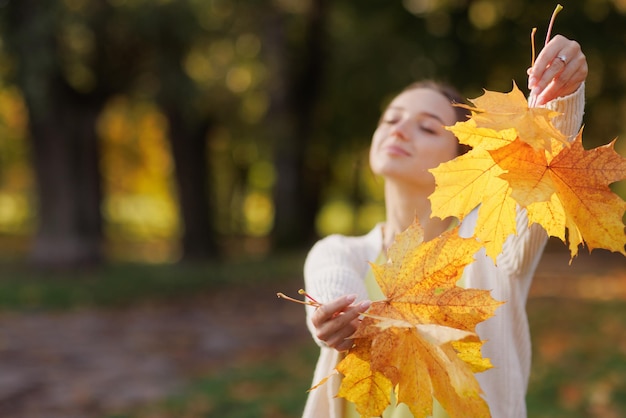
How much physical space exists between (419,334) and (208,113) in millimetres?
11874

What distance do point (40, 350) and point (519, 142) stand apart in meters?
6.62

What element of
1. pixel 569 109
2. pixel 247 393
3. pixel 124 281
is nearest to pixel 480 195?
pixel 569 109

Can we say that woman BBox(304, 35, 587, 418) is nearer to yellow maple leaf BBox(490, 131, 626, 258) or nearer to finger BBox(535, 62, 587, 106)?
finger BBox(535, 62, 587, 106)

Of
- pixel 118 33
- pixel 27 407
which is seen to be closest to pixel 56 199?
pixel 118 33

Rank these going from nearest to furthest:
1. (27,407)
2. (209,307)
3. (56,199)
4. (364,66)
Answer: (27,407) → (209,307) → (56,199) → (364,66)

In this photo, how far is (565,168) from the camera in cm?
139

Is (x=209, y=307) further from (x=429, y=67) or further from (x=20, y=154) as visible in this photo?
(x=20, y=154)

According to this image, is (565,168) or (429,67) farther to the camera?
(429,67)

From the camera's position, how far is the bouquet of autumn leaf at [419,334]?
139 cm

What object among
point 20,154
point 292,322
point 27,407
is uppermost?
point 27,407

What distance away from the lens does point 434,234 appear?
221cm

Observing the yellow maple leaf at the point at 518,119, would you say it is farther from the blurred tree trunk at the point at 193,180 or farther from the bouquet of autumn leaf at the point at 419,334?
the blurred tree trunk at the point at 193,180

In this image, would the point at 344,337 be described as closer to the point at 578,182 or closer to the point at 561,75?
the point at 578,182

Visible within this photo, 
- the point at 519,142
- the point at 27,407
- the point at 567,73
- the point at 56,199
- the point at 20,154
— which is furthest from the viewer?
the point at 20,154
